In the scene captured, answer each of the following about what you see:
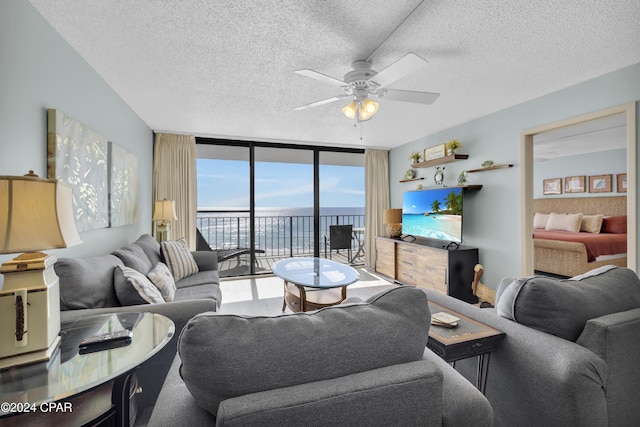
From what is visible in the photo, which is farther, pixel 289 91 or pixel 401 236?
pixel 401 236

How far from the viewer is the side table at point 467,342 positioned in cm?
113

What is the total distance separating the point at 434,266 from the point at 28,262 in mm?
3852

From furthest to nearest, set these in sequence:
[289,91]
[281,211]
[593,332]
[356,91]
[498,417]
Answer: [281,211] → [289,91] → [356,91] → [498,417] → [593,332]

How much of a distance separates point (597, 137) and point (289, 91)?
494 cm

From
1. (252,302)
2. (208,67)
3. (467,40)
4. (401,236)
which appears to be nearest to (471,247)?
(401,236)

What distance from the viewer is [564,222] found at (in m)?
5.49

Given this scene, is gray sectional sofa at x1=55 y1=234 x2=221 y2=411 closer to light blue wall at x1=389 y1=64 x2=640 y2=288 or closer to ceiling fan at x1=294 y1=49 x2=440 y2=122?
ceiling fan at x1=294 y1=49 x2=440 y2=122

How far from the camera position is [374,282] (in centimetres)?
448

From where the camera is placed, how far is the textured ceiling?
5.41ft

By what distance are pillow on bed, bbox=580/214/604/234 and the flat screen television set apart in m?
3.41

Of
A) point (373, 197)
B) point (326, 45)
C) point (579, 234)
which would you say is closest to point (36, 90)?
point (326, 45)

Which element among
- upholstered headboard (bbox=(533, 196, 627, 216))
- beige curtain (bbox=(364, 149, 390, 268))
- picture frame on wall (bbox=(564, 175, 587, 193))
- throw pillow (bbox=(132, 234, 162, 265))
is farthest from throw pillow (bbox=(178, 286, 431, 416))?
picture frame on wall (bbox=(564, 175, 587, 193))

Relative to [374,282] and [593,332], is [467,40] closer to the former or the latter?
[593,332]

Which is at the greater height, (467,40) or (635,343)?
(467,40)
